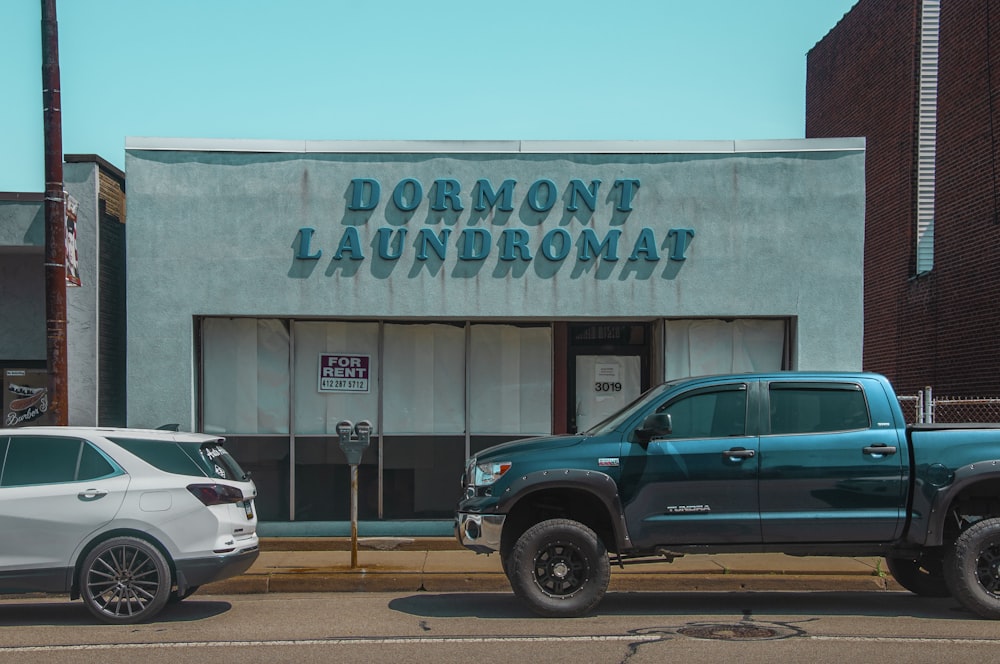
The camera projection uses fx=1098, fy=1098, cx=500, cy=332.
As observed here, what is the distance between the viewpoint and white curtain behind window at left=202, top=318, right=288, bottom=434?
45.6 ft

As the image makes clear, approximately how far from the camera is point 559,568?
366 inches

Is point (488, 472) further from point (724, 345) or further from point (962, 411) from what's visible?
point (962, 411)

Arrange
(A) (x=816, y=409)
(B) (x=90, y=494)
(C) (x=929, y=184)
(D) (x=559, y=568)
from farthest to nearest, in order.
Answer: (C) (x=929, y=184) < (A) (x=816, y=409) < (D) (x=559, y=568) < (B) (x=90, y=494)

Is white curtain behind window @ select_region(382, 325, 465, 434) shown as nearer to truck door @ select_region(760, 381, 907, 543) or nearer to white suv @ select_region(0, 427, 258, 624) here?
white suv @ select_region(0, 427, 258, 624)

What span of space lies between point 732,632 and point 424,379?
6376 millimetres

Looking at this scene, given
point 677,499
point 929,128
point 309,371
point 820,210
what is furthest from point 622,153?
point 929,128

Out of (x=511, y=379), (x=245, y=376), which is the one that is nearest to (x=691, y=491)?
(x=511, y=379)

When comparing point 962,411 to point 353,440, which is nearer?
point 353,440

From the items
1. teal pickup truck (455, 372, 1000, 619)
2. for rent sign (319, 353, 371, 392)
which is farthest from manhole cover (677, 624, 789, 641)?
for rent sign (319, 353, 371, 392)

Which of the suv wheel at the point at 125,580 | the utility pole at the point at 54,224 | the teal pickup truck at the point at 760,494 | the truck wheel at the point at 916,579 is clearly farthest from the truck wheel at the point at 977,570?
the utility pole at the point at 54,224

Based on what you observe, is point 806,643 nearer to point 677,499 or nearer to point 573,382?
point 677,499

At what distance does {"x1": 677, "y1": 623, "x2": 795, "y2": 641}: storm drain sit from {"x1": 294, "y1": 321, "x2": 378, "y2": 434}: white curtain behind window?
6.20 m

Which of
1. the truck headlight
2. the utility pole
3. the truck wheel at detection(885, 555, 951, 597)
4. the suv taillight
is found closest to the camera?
the suv taillight

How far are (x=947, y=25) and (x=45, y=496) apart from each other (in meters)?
20.6
